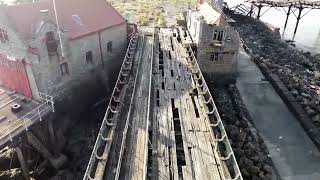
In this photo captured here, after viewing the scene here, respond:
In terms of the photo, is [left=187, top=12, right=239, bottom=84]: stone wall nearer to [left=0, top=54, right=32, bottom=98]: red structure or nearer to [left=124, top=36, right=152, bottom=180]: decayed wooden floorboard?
[left=124, top=36, right=152, bottom=180]: decayed wooden floorboard

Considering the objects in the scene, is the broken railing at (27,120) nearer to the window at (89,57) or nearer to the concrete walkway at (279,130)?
the window at (89,57)

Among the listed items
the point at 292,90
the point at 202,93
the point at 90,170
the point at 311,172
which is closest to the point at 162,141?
the point at 90,170

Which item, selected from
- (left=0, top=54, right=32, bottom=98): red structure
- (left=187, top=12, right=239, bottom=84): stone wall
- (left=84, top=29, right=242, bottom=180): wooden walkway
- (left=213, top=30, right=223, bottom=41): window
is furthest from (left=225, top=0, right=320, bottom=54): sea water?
(left=0, top=54, right=32, bottom=98): red structure

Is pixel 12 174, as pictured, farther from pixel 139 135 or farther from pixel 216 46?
pixel 216 46

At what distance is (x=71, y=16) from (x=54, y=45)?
17.0ft

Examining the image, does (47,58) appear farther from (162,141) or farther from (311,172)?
(311,172)

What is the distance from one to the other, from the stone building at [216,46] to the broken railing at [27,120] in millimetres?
15135

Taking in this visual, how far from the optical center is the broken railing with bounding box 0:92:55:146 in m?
20.6

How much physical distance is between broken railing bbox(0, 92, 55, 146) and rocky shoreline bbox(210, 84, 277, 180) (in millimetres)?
14415

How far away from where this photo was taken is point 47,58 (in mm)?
24172

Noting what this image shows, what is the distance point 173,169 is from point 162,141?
2412mm

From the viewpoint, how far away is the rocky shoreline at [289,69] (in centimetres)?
2883

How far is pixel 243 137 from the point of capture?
2492cm

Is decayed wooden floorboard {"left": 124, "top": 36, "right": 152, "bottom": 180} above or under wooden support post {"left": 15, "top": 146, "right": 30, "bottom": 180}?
above
